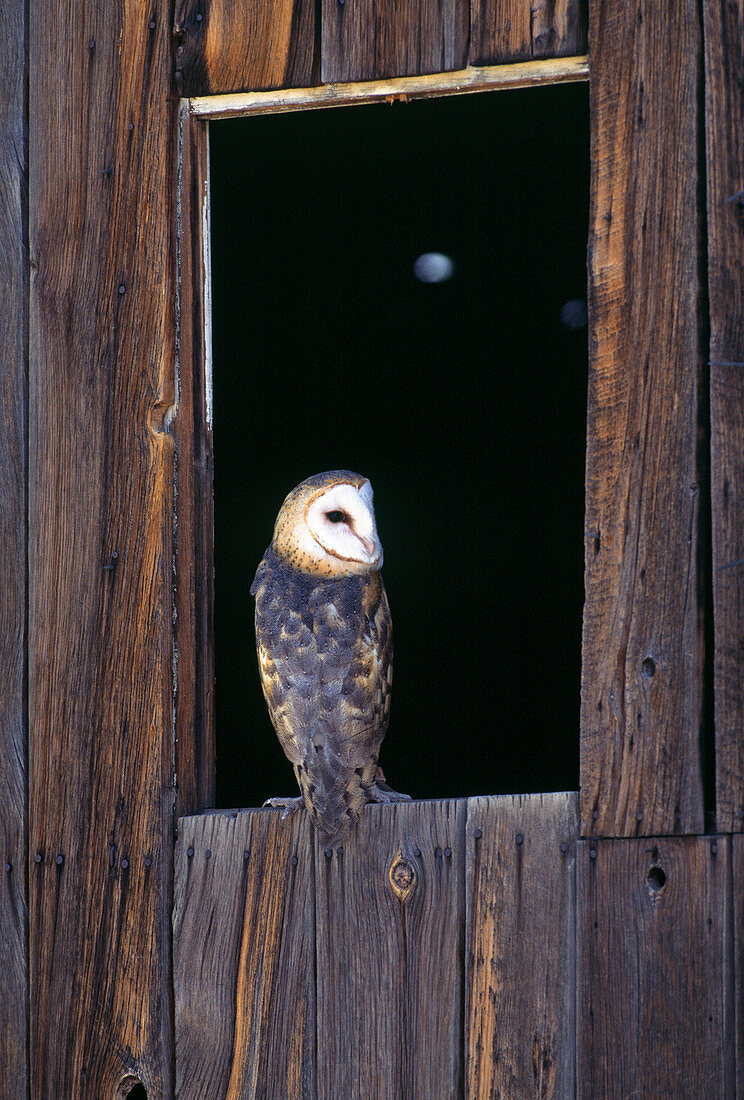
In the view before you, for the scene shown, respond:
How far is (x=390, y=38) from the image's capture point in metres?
2.33

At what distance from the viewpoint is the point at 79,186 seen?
246cm

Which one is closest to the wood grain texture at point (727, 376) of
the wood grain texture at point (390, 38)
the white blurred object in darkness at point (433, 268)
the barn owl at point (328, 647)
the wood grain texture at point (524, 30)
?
the wood grain texture at point (524, 30)

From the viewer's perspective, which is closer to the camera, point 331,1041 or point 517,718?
point 331,1041

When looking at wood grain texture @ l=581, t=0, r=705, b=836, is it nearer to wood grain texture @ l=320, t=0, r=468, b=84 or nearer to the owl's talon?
wood grain texture @ l=320, t=0, r=468, b=84

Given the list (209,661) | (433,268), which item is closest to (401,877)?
(209,661)

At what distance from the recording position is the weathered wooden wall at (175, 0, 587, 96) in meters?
2.26

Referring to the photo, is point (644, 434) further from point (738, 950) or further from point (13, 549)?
point (13, 549)

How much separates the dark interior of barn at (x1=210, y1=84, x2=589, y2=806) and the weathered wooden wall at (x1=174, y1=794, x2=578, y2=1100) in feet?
6.57

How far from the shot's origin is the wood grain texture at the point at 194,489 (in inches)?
92.4

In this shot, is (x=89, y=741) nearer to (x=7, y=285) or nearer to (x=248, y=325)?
(x=7, y=285)

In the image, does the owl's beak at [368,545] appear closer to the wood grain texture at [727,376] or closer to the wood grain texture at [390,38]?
the wood grain texture at [727,376]

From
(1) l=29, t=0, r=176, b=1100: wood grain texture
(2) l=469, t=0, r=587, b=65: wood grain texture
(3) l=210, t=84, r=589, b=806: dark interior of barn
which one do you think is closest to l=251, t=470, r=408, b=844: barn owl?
(1) l=29, t=0, r=176, b=1100: wood grain texture

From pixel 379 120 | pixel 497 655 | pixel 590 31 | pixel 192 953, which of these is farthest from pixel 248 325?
pixel 192 953

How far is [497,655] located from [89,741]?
253 centimetres
